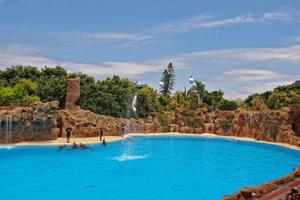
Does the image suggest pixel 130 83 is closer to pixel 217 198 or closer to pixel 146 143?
pixel 146 143

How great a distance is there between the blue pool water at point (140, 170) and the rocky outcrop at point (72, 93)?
234 inches

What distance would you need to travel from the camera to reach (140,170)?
52.7 feet

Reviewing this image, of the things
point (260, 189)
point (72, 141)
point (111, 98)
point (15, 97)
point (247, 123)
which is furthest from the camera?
point (111, 98)

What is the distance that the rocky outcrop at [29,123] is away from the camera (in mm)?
22062

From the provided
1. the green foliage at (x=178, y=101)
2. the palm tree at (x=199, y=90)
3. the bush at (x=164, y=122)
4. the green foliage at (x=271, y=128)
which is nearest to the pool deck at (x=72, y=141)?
the bush at (x=164, y=122)

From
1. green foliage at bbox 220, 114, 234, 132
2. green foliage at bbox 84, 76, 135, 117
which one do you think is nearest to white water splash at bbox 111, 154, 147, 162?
green foliage at bbox 84, 76, 135, 117

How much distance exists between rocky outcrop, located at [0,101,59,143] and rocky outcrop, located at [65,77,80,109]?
4.85 meters

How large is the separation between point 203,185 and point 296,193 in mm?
7181

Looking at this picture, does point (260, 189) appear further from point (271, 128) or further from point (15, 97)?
point (15, 97)

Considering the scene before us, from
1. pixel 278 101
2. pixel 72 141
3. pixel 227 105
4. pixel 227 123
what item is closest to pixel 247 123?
pixel 227 123

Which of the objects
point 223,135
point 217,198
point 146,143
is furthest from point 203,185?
point 223,135

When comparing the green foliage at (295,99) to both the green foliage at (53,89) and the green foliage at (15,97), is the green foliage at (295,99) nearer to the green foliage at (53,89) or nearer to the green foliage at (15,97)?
the green foliage at (53,89)

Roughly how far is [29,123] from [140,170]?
943 centimetres

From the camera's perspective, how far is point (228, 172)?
1587 cm
